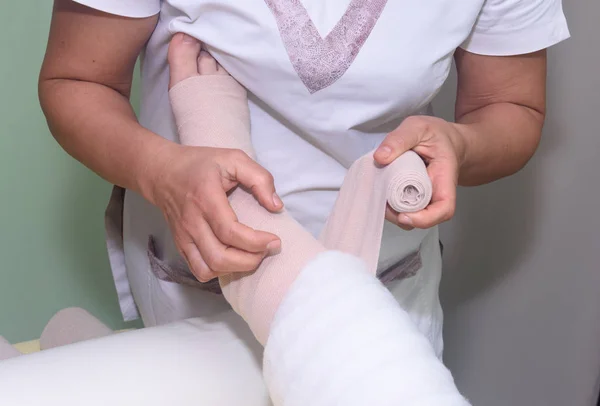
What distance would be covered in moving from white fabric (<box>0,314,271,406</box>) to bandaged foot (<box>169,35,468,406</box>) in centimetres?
6

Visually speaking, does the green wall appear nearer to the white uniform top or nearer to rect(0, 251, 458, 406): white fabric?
the white uniform top

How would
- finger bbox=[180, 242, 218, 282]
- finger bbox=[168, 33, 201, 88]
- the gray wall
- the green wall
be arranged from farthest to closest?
the green wall < the gray wall < finger bbox=[168, 33, 201, 88] < finger bbox=[180, 242, 218, 282]

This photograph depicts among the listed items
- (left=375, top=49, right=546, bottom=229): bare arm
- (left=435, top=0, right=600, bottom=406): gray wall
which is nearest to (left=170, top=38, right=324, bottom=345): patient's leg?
(left=375, top=49, right=546, bottom=229): bare arm

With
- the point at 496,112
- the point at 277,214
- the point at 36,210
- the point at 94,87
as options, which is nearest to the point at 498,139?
the point at 496,112

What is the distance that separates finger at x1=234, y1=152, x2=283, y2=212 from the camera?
54 centimetres

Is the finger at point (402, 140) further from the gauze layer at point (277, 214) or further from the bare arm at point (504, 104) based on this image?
the bare arm at point (504, 104)

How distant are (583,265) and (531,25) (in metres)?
0.34

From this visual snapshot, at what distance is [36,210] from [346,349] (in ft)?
2.99

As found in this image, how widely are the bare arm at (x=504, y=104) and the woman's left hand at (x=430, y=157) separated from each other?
0.43 ft

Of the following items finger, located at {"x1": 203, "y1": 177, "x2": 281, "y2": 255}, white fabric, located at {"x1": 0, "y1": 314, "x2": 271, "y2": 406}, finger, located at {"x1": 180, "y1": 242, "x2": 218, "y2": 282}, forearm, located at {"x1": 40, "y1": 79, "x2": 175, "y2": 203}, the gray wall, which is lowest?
the gray wall

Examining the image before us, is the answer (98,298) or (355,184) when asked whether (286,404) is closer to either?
(355,184)

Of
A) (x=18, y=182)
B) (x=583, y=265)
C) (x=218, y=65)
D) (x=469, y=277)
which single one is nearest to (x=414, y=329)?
(x=218, y=65)

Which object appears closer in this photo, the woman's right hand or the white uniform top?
the woman's right hand

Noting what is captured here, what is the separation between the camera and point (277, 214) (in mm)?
571
